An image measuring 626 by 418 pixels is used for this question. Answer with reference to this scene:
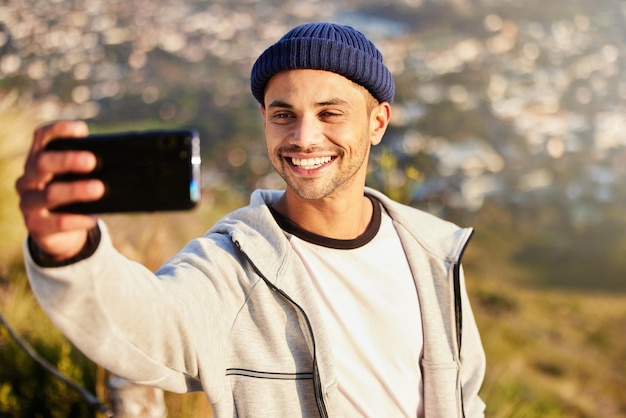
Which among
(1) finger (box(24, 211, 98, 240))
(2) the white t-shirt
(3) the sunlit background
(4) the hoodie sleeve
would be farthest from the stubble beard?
(3) the sunlit background

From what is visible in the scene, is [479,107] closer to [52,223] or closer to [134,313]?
[134,313]

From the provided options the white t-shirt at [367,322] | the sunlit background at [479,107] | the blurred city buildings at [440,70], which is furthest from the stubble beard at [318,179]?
the blurred city buildings at [440,70]

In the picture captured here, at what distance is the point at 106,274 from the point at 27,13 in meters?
18.8

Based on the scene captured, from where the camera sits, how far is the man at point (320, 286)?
4.07 ft

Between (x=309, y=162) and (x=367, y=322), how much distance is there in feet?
1.36

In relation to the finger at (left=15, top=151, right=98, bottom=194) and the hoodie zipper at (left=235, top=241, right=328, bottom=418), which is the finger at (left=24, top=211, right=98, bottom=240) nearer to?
the finger at (left=15, top=151, right=98, bottom=194)

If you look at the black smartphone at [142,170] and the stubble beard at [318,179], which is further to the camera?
the stubble beard at [318,179]

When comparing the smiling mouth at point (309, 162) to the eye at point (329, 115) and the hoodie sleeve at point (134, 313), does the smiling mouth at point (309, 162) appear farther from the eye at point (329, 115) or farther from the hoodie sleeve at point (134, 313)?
the hoodie sleeve at point (134, 313)

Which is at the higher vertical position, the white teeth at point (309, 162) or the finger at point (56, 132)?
the white teeth at point (309, 162)

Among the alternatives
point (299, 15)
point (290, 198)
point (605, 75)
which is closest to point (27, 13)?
point (299, 15)

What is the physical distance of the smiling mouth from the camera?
1533 mm

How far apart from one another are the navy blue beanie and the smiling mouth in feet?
0.73

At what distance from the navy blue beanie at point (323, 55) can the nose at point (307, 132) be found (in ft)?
0.43

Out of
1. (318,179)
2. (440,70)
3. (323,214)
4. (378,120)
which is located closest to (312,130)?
(318,179)
